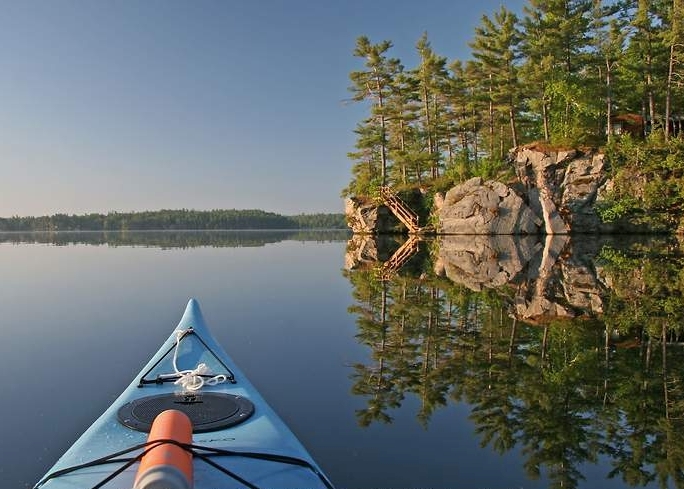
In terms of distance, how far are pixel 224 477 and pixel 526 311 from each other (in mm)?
8228

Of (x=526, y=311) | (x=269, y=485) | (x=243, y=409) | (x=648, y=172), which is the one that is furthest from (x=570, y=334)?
(x=648, y=172)

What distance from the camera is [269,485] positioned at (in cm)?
253

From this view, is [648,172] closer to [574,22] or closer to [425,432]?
[574,22]

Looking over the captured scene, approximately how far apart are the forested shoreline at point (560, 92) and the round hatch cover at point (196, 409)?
32.4 meters

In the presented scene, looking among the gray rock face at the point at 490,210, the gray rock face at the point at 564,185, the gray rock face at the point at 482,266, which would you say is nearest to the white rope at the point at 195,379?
the gray rock face at the point at 482,266

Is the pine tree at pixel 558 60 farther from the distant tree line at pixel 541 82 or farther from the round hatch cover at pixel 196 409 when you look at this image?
the round hatch cover at pixel 196 409

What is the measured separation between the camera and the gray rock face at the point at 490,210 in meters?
33.0

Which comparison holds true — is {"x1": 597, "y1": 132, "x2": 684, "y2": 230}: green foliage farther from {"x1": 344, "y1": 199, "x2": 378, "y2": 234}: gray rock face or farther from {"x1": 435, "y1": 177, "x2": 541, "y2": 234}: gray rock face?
{"x1": 344, "y1": 199, "x2": 378, "y2": 234}: gray rock face

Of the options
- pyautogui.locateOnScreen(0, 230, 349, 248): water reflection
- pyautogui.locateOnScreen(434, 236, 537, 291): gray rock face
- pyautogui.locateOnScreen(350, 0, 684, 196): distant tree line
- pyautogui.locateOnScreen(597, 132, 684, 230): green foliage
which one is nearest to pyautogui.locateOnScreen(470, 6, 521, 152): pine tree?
pyautogui.locateOnScreen(350, 0, 684, 196): distant tree line

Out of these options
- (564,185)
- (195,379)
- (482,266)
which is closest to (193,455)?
(195,379)

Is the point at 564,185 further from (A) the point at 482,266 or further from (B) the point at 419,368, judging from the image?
(B) the point at 419,368

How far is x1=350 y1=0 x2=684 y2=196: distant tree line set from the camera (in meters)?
32.7

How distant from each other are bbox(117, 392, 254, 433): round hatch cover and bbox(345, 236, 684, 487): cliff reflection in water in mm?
1595

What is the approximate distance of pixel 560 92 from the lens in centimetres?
3178
